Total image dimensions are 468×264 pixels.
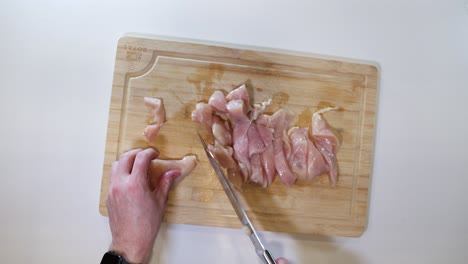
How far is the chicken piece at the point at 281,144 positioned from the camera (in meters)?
1.44

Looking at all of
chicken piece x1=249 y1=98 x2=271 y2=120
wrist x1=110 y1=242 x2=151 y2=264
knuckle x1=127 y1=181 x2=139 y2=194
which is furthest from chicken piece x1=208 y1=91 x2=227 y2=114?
wrist x1=110 y1=242 x2=151 y2=264

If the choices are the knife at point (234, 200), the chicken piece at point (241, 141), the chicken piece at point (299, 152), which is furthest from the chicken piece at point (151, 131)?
the chicken piece at point (299, 152)

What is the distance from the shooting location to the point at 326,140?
148 cm

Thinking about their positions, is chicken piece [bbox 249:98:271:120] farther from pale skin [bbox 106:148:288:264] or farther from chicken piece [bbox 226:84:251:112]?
pale skin [bbox 106:148:288:264]

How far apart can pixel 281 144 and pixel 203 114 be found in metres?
0.38

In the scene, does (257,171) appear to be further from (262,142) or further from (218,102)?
(218,102)

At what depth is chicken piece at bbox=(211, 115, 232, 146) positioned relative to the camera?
141cm

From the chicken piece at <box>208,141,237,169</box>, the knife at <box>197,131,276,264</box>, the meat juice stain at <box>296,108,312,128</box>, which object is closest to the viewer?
the knife at <box>197,131,276,264</box>

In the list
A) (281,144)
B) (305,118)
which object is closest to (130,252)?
(281,144)

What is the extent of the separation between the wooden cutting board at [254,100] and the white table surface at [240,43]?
10 centimetres

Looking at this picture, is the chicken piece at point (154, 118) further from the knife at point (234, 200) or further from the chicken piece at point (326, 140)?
the chicken piece at point (326, 140)
